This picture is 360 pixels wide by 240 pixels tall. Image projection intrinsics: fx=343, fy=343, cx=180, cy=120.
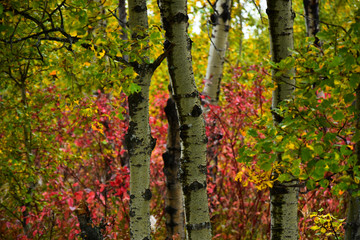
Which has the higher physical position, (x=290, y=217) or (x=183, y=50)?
(x=183, y=50)

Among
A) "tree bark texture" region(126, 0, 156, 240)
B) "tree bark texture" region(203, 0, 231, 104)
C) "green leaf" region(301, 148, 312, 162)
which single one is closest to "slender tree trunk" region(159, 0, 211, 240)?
"tree bark texture" region(126, 0, 156, 240)

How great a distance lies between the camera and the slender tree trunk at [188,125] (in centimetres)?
256

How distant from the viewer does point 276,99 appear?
2.83 meters

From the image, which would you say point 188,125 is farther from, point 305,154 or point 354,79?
point 354,79

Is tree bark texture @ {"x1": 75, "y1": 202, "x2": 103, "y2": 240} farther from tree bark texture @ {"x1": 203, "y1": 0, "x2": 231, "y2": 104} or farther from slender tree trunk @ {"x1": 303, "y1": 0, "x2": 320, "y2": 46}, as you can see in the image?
slender tree trunk @ {"x1": 303, "y1": 0, "x2": 320, "y2": 46}

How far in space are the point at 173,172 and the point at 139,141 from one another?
48.1 inches

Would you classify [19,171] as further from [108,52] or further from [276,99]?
[276,99]

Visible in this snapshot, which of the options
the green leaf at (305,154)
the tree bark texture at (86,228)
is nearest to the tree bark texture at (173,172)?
the tree bark texture at (86,228)

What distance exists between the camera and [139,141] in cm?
278

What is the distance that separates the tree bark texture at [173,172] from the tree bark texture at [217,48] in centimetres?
142

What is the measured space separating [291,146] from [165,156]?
6.80 ft

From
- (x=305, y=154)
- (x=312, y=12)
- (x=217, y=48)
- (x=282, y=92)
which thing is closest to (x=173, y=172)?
(x=282, y=92)

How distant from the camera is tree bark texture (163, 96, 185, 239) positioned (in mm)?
3895

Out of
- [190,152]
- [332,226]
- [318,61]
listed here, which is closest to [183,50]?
[190,152]
